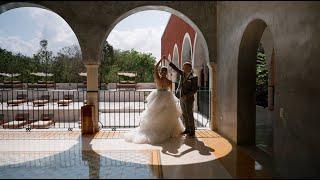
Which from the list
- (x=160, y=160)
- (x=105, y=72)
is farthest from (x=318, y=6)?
(x=105, y=72)

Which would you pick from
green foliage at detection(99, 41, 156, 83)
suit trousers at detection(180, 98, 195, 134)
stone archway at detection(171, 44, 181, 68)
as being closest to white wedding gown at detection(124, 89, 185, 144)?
suit trousers at detection(180, 98, 195, 134)

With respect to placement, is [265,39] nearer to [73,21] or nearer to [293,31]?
[73,21]

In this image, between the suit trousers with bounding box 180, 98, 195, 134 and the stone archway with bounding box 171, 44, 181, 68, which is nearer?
the suit trousers with bounding box 180, 98, 195, 134

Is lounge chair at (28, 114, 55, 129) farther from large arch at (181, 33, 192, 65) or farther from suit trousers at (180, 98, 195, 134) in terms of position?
suit trousers at (180, 98, 195, 134)

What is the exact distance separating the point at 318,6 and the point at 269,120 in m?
6.40

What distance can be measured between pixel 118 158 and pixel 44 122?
8410mm

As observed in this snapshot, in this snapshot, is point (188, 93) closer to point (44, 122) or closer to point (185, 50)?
point (44, 122)

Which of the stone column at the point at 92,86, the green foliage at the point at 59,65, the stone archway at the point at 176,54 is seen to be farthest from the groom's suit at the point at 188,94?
the green foliage at the point at 59,65

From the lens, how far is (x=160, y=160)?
16.9ft

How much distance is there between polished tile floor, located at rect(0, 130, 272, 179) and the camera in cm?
445

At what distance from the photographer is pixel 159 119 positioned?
6.71 m

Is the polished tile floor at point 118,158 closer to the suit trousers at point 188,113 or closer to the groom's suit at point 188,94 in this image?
the suit trousers at point 188,113

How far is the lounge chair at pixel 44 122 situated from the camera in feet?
40.0

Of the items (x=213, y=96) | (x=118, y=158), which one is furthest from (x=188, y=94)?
(x=118, y=158)
